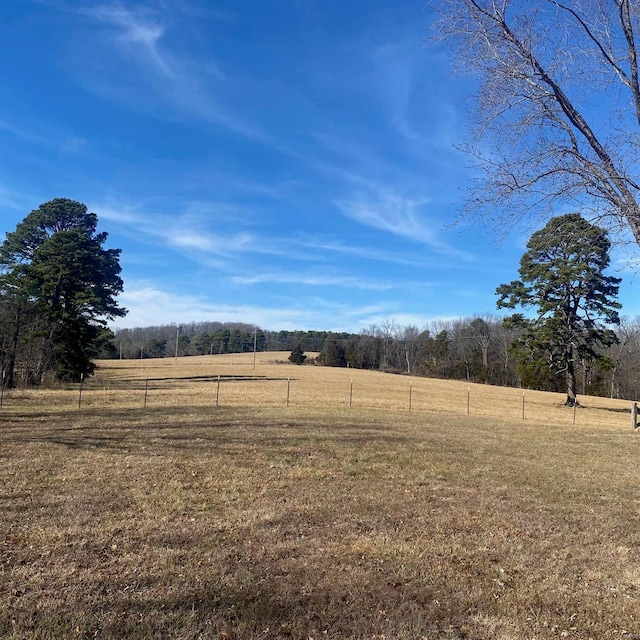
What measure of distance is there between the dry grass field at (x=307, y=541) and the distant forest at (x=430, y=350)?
26.0 meters

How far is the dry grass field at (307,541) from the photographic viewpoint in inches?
136

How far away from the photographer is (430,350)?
83.4 m

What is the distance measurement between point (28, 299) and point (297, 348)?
202 ft

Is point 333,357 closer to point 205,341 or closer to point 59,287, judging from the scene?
point 205,341

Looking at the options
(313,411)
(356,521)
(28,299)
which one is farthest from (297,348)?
(356,521)

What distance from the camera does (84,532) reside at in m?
4.99

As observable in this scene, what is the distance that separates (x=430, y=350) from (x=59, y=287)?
64.7 m

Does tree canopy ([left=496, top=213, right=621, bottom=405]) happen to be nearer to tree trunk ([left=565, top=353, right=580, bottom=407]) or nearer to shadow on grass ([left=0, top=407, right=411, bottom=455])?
tree trunk ([left=565, top=353, right=580, bottom=407])

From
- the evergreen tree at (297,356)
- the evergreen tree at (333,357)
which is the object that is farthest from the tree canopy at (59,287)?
the evergreen tree at (333,357)

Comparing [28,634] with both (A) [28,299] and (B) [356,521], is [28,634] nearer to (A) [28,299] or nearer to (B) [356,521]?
(B) [356,521]

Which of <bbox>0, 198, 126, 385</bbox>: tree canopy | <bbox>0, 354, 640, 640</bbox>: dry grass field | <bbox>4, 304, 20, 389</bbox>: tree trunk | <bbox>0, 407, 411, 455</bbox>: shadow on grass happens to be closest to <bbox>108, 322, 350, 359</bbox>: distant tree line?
<bbox>0, 198, 126, 385</bbox>: tree canopy

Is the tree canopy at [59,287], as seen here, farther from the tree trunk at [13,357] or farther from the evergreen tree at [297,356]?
the evergreen tree at [297,356]

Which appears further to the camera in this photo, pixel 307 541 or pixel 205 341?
pixel 205 341

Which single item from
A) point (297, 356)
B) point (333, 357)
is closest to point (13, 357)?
point (297, 356)
